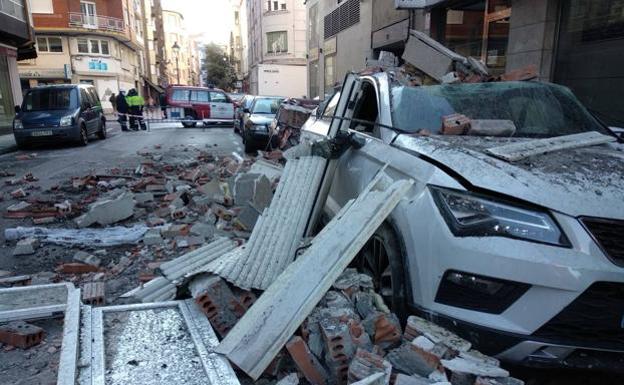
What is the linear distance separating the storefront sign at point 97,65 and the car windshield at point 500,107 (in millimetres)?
46656

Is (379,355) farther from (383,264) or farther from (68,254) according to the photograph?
(68,254)

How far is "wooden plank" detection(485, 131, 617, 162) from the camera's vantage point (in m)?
2.76

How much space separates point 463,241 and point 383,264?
2.64 feet

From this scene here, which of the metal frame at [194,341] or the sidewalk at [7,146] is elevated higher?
the metal frame at [194,341]

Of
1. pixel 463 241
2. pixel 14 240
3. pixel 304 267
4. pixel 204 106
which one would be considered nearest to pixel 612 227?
pixel 463 241

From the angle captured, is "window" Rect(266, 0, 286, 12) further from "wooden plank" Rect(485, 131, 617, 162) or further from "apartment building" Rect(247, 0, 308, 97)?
"wooden plank" Rect(485, 131, 617, 162)

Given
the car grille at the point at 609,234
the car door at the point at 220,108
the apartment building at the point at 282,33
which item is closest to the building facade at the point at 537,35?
the car grille at the point at 609,234

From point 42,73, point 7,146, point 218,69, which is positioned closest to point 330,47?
point 7,146

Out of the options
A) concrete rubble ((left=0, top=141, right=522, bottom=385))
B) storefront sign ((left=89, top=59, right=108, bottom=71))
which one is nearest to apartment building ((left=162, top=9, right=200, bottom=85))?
storefront sign ((left=89, top=59, right=108, bottom=71))

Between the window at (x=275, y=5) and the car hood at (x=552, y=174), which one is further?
the window at (x=275, y=5)

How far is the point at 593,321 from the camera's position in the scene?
87.9 inches

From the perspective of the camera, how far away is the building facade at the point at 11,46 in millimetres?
21047

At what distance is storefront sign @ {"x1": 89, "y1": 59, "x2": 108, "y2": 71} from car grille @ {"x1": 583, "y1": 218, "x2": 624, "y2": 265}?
160 ft

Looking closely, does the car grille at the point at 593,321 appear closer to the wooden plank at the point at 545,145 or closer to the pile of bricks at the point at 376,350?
the pile of bricks at the point at 376,350
